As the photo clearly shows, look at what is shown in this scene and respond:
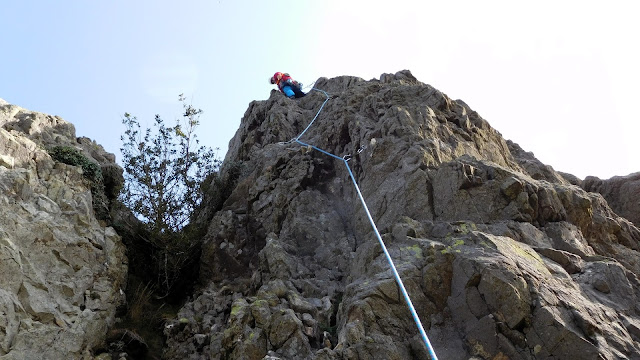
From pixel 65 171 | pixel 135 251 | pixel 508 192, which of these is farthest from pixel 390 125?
pixel 65 171

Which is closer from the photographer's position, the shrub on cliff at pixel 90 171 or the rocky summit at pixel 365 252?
the rocky summit at pixel 365 252

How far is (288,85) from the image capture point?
2627 centimetres

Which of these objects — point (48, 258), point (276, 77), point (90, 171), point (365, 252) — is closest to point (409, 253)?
point (365, 252)

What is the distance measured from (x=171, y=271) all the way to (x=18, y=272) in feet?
15.3

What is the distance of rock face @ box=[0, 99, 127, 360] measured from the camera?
1087 centimetres

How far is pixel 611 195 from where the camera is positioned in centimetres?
1773

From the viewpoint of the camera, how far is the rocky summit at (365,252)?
9062 mm

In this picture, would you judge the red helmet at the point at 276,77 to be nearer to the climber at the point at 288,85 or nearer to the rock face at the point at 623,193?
the climber at the point at 288,85

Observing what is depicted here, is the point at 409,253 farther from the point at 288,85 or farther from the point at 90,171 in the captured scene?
the point at 288,85

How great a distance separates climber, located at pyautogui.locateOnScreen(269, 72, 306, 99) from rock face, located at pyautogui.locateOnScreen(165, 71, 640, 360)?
22.2 ft

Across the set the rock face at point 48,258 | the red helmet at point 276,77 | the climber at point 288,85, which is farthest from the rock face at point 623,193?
the rock face at point 48,258

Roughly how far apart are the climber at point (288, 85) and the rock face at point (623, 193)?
14517 mm

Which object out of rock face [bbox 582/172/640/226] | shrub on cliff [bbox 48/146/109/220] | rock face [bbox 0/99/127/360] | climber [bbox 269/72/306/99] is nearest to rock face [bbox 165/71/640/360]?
rock face [bbox 0/99/127/360]

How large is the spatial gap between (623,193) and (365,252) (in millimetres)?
11363
